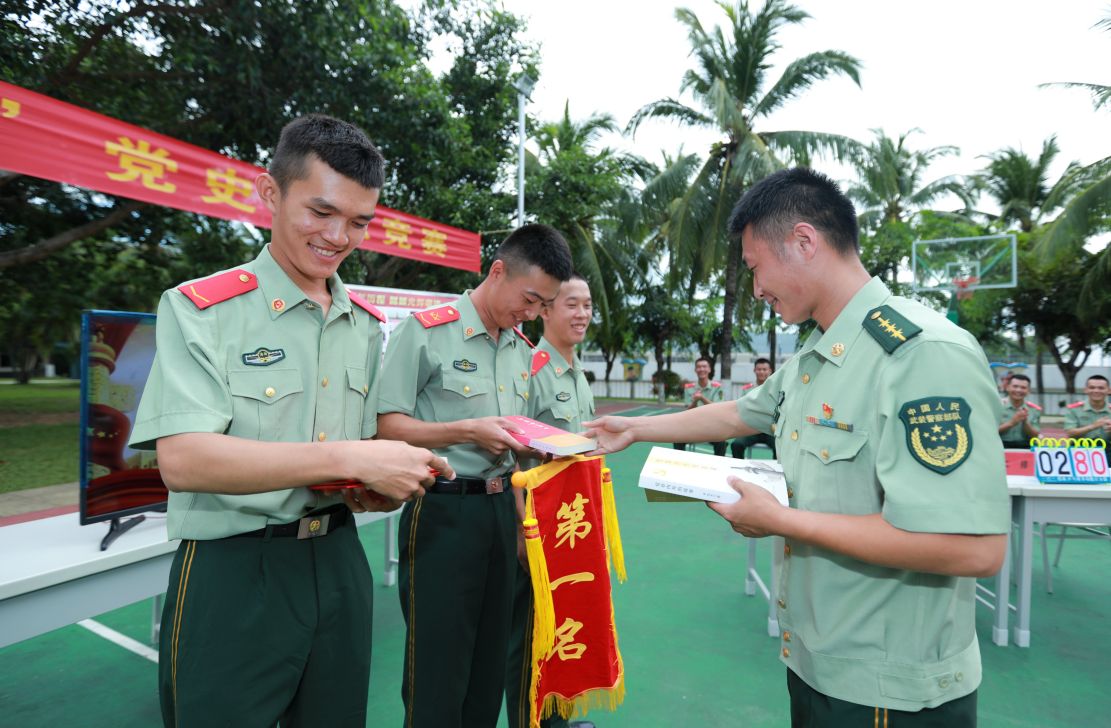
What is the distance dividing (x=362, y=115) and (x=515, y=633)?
287 inches

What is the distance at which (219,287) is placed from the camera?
130 cm

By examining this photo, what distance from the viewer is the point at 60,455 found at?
887cm

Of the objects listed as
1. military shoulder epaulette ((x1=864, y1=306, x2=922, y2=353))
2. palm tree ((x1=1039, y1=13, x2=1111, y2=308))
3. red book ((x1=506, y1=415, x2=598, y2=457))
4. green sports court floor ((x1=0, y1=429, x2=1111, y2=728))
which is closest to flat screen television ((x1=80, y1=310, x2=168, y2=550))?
green sports court floor ((x1=0, y1=429, x2=1111, y2=728))

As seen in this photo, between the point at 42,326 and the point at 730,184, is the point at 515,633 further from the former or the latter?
the point at 42,326

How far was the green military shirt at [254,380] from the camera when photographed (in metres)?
1.17

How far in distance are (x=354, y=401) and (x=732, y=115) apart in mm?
13466

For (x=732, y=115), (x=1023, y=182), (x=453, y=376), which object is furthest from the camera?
(x=1023, y=182)

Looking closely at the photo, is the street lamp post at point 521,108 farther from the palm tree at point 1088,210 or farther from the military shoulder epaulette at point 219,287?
the palm tree at point 1088,210

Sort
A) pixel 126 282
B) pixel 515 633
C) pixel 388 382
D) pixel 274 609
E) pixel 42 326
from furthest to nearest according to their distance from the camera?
pixel 42 326
pixel 126 282
pixel 515 633
pixel 388 382
pixel 274 609

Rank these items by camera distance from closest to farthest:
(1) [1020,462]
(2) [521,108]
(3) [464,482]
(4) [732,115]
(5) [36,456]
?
(3) [464,482]
(1) [1020,462]
(5) [36,456]
(2) [521,108]
(4) [732,115]

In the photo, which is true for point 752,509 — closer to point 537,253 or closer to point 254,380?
point 254,380

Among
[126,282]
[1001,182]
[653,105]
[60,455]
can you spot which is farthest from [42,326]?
[1001,182]

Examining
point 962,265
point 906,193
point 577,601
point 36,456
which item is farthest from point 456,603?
point 906,193

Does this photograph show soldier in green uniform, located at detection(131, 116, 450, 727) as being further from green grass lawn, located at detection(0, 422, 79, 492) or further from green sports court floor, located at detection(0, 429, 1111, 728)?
green grass lawn, located at detection(0, 422, 79, 492)
